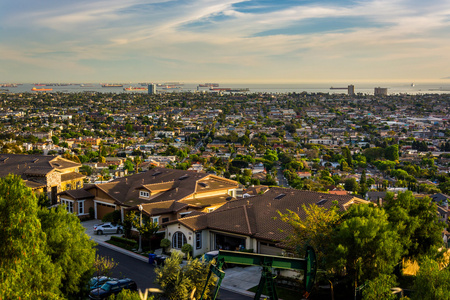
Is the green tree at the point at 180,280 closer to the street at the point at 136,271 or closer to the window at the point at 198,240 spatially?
the street at the point at 136,271

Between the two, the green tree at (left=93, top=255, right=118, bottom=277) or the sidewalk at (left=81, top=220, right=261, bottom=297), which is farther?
the sidewalk at (left=81, top=220, right=261, bottom=297)

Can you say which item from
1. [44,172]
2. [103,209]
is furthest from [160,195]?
[44,172]

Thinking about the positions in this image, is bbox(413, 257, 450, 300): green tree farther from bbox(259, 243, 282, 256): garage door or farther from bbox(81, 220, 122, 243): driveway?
bbox(81, 220, 122, 243): driveway

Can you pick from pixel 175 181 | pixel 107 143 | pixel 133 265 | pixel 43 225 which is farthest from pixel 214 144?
pixel 43 225

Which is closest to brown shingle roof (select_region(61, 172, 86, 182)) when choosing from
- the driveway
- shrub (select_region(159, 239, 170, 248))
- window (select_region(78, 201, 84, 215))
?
window (select_region(78, 201, 84, 215))

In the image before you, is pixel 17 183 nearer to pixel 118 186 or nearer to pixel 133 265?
pixel 133 265

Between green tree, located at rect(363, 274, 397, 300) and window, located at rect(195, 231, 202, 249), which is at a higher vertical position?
green tree, located at rect(363, 274, 397, 300)

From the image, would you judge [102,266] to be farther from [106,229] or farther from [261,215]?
[106,229]
